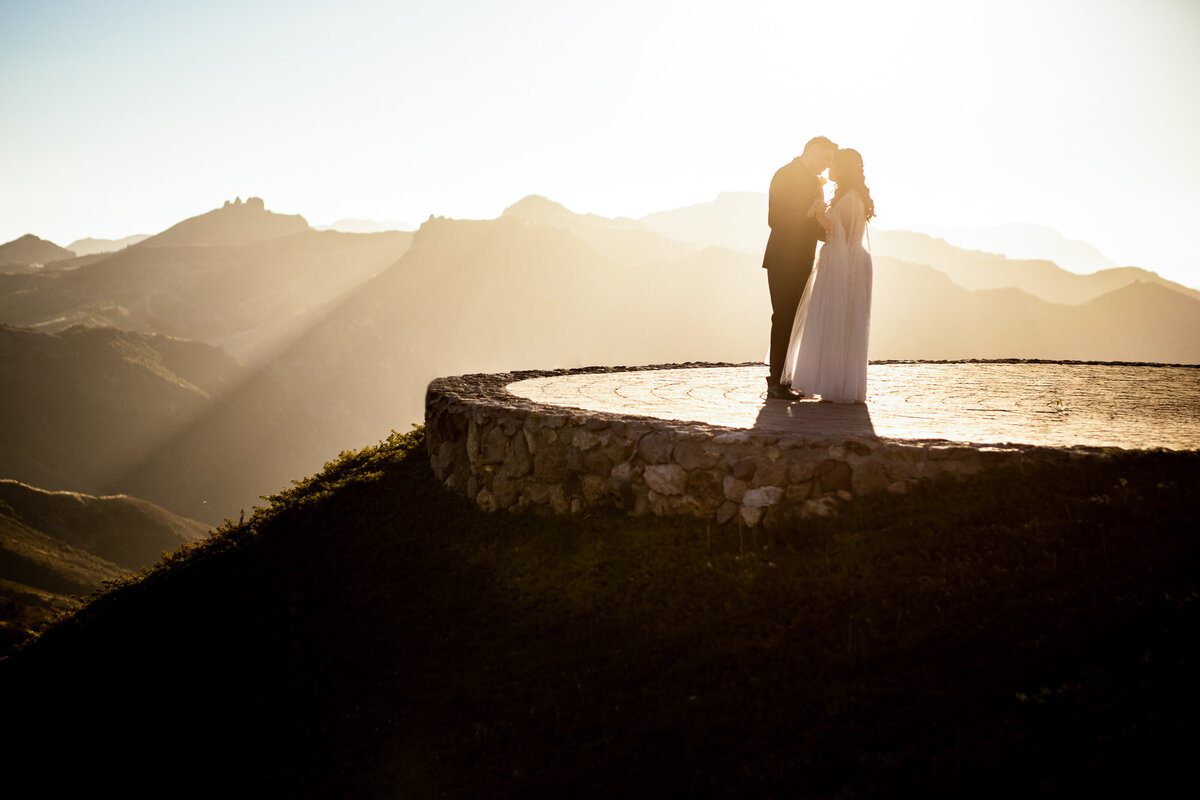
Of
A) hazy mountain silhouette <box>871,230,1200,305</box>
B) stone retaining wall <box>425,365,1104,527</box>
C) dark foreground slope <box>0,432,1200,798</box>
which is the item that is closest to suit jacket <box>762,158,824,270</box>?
stone retaining wall <box>425,365,1104,527</box>

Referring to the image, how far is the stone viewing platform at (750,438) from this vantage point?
5309 mm

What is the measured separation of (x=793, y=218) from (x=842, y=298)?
1.05 meters

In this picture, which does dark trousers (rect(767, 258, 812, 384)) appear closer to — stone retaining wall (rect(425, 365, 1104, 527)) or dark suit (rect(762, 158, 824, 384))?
dark suit (rect(762, 158, 824, 384))

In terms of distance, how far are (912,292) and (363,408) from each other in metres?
96.7

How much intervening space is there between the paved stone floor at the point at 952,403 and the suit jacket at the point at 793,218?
1.63 m

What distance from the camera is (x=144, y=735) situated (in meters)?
5.91

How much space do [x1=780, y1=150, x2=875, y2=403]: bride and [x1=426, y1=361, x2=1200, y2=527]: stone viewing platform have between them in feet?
1.15

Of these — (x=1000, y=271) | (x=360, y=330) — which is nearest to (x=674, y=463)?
(x=360, y=330)

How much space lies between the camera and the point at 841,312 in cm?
790

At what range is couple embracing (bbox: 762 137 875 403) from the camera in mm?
7926

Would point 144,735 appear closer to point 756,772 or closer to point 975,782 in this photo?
point 756,772

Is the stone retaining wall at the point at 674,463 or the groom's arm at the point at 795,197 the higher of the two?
the groom's arm at the point at 795,197

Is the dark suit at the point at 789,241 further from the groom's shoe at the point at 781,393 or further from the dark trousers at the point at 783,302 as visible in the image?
the groom's shoe at the point at 781,393

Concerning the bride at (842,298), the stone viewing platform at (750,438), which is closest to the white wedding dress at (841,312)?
the bride at (842,298)
